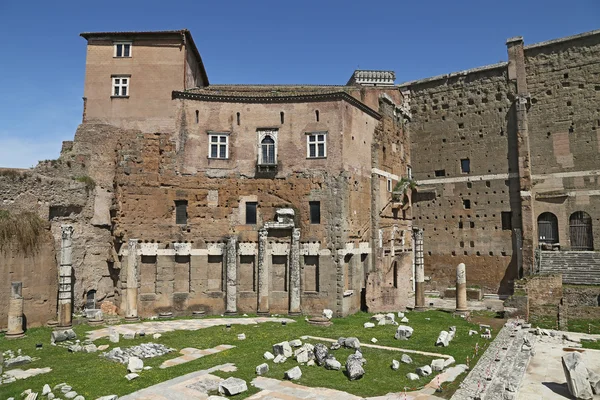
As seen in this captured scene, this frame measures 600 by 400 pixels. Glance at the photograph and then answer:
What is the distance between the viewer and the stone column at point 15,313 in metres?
18.3

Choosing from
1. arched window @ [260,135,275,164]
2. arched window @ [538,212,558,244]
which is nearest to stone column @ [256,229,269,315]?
arched window @ [260,135,275,164]

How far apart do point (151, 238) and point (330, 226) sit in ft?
32.6

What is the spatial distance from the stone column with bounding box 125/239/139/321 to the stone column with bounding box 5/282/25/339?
5093 millimetres

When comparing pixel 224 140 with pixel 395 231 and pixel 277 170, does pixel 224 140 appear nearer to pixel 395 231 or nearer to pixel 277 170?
pixel 277 170

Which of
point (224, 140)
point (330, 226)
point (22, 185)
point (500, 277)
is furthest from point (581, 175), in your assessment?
point (22, 185)

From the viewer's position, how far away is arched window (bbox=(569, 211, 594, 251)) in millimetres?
29312

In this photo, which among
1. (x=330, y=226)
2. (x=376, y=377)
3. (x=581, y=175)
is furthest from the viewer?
(x=581, y=175)

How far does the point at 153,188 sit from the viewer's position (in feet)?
78.9

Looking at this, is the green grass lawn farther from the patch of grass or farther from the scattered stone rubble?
the patch of grass

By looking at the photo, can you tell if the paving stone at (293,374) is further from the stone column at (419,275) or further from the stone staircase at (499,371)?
the stone column at (419,275)

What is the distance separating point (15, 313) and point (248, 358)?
1114 cm

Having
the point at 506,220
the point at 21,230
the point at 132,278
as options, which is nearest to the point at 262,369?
the point at 132,278

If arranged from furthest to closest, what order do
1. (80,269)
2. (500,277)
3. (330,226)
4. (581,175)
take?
(500,277) → (581,175) → (330,226) → (80,269)

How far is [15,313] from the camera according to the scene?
18484mm
